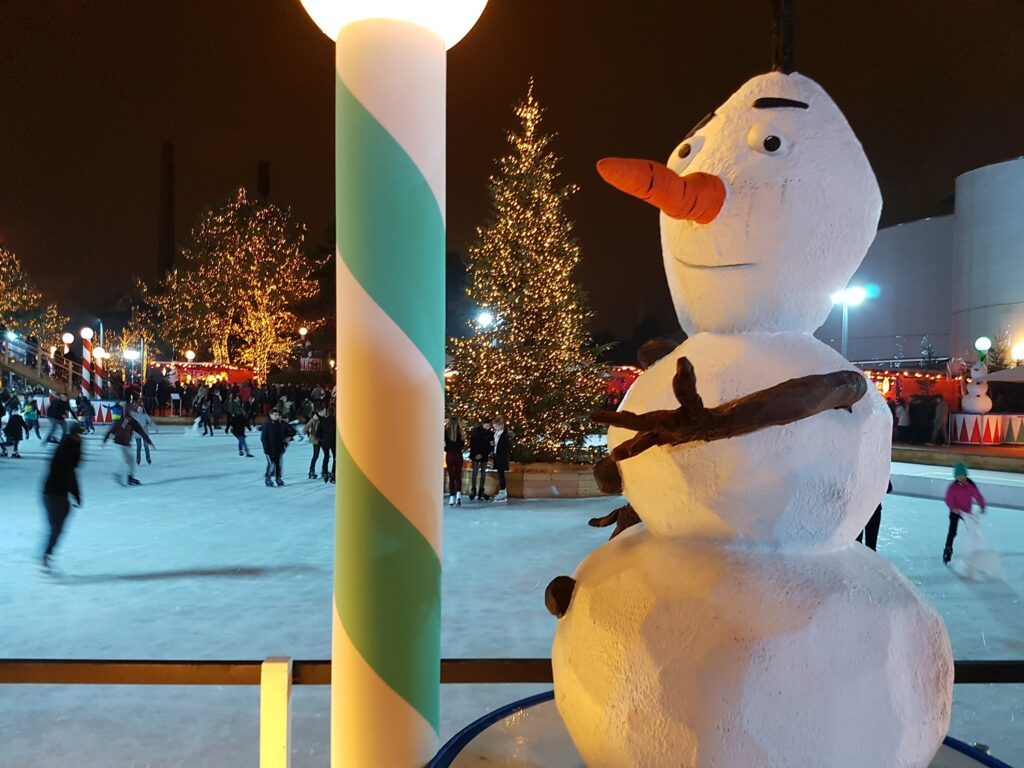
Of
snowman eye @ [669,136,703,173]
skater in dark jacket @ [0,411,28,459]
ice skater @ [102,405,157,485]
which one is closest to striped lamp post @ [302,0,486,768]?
snowman eye @ [669,136,703,173]

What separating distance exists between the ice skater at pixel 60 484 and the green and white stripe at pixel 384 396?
6.31 m

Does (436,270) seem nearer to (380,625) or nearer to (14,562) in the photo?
(380,625)

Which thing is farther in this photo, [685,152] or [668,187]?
[685,152]

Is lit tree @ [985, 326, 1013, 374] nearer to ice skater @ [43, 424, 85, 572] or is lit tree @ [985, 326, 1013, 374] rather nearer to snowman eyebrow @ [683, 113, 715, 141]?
ice skater @ [43, 424, 85, 572]

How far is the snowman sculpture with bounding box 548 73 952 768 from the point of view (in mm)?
1465

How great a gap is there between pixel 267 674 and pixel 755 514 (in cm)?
153

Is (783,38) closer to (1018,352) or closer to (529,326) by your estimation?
(529,326)

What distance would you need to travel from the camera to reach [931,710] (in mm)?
1572

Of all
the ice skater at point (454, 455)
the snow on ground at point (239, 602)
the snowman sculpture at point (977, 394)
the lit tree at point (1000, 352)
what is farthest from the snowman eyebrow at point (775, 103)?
the lit tree at point (1000, 352)

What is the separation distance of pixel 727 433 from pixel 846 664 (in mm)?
532

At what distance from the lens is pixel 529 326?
12.3 metres

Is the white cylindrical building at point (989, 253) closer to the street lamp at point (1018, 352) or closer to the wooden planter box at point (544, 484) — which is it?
the street lamp at point (1018, 352)

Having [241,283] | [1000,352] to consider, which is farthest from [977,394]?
[241,283]

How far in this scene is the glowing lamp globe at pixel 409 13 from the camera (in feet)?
5.91
